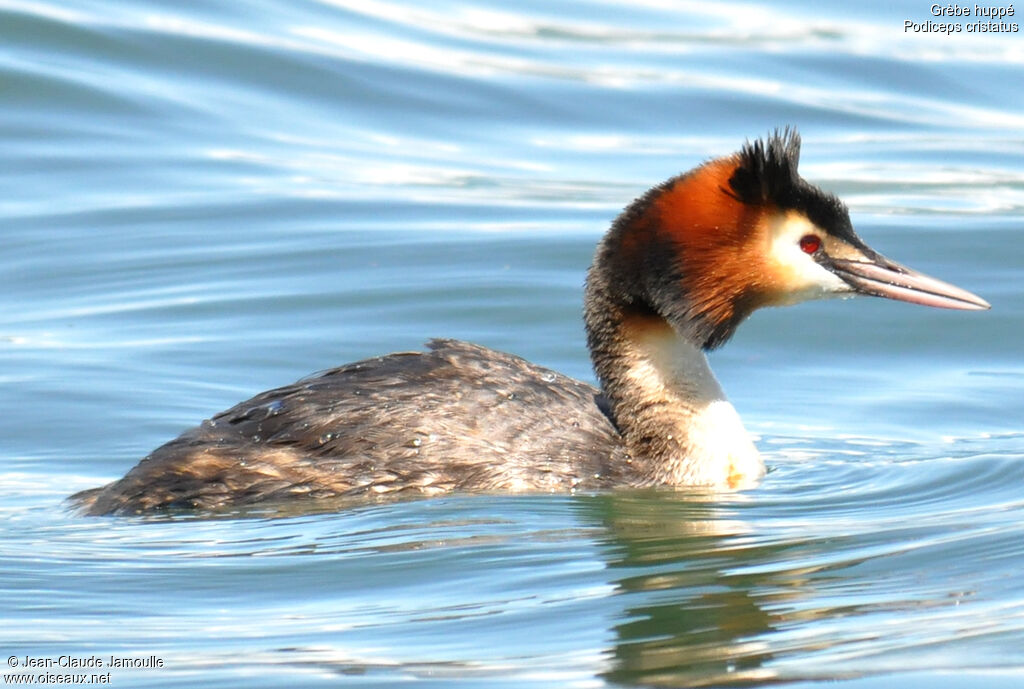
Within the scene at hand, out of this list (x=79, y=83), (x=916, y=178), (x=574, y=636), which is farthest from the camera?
(x=79, y=83)

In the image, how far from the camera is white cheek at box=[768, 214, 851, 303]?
7512mm

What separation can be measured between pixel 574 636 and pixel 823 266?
2531mm

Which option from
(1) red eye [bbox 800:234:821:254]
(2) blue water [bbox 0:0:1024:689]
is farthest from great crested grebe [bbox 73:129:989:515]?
(2) blue water [bbox 0:0:1024:689]

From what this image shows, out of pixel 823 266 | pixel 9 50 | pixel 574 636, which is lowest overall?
pixel 574 636

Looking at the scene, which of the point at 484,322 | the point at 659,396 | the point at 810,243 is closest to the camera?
the point at 810,243

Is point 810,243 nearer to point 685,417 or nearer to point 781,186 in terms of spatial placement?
point 781,186

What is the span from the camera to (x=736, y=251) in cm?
747

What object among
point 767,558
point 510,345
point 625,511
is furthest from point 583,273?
point 767,558

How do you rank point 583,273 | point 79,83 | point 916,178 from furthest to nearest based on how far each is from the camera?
point 79,83, point 916,178, point 583,273

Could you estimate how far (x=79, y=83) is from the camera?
15.8 meters

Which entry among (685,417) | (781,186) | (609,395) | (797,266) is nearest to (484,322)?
(609,395)

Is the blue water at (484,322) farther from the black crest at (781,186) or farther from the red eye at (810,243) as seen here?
the black crest at (781,186)

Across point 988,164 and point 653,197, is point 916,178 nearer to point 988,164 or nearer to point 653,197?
point 988,164

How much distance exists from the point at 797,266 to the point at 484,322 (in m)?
3.54
